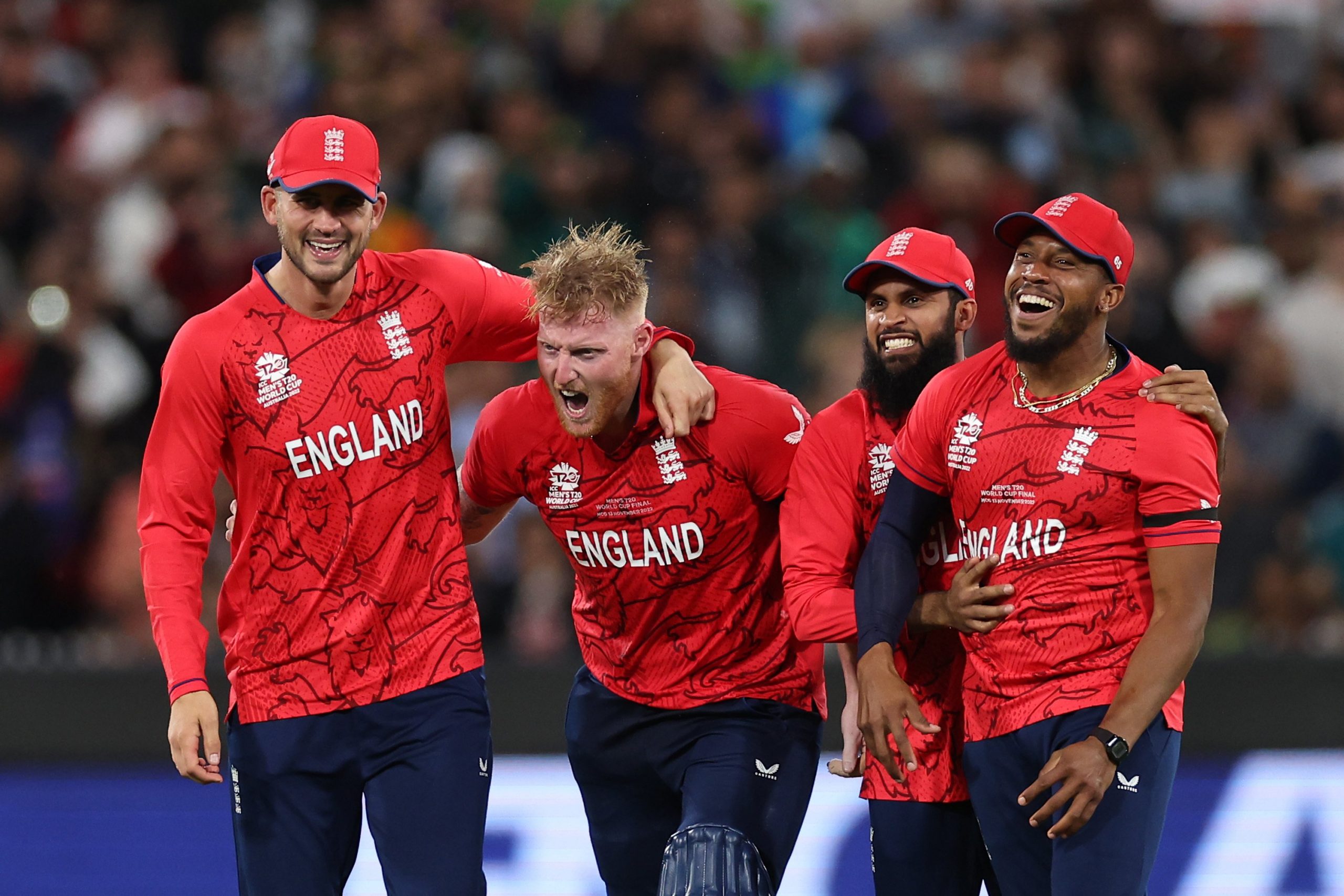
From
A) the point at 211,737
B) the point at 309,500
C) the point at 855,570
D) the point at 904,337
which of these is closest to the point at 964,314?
the point at 904,337

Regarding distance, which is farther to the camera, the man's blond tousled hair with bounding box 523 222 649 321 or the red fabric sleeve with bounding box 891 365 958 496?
the man's blond tousled hair with bounding box 523 222 649 321

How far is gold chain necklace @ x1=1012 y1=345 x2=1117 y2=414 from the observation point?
472cm

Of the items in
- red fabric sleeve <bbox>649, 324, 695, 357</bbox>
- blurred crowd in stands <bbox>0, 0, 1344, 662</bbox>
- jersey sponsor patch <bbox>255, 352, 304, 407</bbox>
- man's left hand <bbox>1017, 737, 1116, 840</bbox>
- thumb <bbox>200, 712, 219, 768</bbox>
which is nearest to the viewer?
man's left hand <bbox>1017, 737, 1116, 840</bbox>

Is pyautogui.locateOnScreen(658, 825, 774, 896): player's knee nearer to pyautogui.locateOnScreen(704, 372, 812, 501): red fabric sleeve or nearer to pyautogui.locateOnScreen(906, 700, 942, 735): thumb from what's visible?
pyautogui.locateOnScreen(906, 700, 942, 735): thumb

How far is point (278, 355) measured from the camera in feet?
16.2

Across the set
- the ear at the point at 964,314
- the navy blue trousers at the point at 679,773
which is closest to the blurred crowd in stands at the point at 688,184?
the navy blue trousers at the point at 679,773

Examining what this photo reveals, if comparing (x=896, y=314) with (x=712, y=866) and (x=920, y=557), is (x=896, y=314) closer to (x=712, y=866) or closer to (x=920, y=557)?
(x=920, y=557)

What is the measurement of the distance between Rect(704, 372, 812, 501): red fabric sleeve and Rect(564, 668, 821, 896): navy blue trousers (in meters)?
0.67

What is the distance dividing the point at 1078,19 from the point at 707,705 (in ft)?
22.8

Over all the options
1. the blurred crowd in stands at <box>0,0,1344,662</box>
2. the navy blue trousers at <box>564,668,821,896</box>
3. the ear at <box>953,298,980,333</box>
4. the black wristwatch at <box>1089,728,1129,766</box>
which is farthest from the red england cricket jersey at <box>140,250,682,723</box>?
the blurred crowd in stands at <box>0,0,1344,662</box>

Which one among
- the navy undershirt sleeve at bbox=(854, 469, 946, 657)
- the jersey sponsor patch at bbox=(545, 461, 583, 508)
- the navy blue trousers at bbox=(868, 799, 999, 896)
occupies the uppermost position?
the jersey sponsor patch at bbox=(545, 461, 583, 508)

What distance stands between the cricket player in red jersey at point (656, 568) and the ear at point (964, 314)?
0.55m

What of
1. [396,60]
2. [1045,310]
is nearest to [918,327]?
[1045,310]

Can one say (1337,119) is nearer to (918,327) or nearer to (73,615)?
(918,327)
